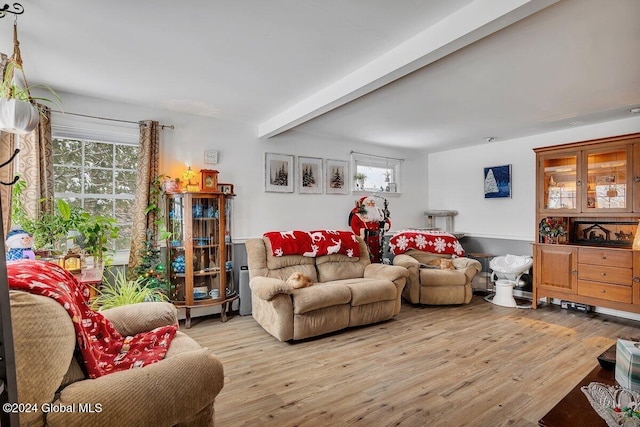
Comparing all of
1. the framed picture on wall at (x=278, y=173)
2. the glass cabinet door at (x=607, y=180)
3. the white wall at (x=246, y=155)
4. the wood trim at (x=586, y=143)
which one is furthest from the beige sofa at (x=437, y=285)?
the framed picture on wall at (x=278, y=173)

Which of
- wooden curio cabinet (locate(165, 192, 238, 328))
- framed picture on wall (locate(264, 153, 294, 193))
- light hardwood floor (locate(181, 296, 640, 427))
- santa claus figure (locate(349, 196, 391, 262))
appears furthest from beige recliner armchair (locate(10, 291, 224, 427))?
santa claus figure (locate(349, 196, 391, 262))

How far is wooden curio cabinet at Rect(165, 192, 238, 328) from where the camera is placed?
11.7 ft

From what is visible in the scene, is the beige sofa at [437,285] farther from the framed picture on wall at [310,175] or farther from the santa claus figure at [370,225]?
the framed picture on wall at [310,175]

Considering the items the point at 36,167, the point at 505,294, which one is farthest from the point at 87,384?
the point at 505,294

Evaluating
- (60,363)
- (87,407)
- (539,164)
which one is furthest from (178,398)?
(539,164)

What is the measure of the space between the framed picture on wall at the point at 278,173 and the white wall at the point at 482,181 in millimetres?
2984

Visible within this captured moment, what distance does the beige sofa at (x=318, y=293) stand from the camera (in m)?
3.09

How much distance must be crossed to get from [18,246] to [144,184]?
1374mm

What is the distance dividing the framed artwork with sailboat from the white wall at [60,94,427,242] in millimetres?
1747

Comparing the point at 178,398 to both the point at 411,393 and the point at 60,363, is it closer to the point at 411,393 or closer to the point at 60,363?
the point at 60,363

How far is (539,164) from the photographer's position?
4.18 m

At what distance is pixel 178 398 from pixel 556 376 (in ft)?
8.74

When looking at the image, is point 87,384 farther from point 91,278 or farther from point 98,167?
point 98,167

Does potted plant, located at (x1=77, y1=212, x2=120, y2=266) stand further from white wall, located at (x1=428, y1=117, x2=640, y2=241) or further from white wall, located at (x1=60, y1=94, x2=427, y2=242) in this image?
white wall, located at (x1=428, y1=117, x2=640, y2=241)
